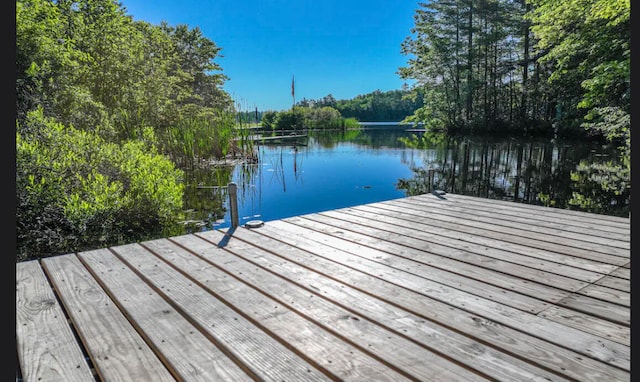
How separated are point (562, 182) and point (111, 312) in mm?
7688

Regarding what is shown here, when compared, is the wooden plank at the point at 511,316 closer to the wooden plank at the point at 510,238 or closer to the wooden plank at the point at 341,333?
the wooden plank at the point at 341,333

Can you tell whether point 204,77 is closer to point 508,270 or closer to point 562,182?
point 562,182

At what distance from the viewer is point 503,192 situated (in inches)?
249

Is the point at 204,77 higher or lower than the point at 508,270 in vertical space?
higher

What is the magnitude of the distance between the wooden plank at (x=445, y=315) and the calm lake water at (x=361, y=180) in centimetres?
237

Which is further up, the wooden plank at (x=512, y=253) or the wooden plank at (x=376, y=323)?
the wooden plank at (x=512, y=253)

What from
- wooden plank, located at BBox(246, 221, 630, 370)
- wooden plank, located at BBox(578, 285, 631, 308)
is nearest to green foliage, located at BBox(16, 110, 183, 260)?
wooden plank, located at BBox(246, 221, 630, 370)

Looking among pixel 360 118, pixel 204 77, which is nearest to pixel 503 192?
pixel 204 77

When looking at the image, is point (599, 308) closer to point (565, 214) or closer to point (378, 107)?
point (565, 214)

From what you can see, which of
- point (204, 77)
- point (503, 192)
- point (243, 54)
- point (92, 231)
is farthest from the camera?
point (243, 54)

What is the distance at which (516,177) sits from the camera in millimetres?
7660

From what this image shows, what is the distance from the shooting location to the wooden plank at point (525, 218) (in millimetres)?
2771

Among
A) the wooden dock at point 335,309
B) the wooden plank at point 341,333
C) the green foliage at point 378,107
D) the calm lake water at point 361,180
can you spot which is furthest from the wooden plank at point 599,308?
the green foliage at point 378,107

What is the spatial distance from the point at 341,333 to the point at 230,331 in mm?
433
